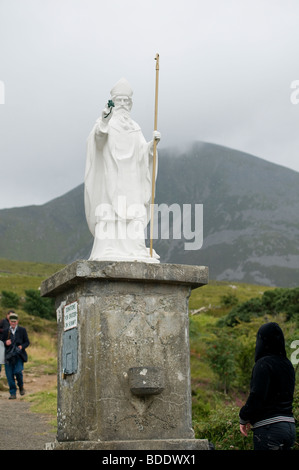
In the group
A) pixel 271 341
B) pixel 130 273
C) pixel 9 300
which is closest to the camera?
pixel 271 341

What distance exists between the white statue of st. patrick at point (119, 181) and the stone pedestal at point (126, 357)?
0.58 m

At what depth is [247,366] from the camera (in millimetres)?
18750

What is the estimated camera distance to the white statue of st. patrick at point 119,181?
7.54 meters

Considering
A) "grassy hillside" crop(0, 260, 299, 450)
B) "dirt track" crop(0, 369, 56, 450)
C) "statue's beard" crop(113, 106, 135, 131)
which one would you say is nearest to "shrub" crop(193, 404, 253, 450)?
"grassy hillside" crop(0, 260, 299, 450)

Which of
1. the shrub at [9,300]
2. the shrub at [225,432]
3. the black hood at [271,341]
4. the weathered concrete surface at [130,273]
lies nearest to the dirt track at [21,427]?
the shrub at [225,432]

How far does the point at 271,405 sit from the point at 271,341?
564 mm

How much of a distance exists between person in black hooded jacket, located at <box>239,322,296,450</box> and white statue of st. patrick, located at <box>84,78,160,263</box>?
1.98 metres

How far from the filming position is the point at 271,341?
19.7ft

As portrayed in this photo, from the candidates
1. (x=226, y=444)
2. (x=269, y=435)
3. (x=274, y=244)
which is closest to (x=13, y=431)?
(x=226, y=444)

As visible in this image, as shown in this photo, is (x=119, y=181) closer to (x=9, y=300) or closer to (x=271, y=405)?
(x=271, y=405)

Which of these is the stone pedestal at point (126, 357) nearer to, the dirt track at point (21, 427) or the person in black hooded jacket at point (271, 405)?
the person in black hooded jacket at point (271, 405)

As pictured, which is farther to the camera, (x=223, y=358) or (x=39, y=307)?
(x=39, y=307)

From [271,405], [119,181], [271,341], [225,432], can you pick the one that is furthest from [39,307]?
[271,405]

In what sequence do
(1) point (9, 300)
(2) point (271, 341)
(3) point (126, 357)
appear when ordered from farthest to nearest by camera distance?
(1) point (9, 300) → (3) point (126, 357) → (2) point (271, 341)
